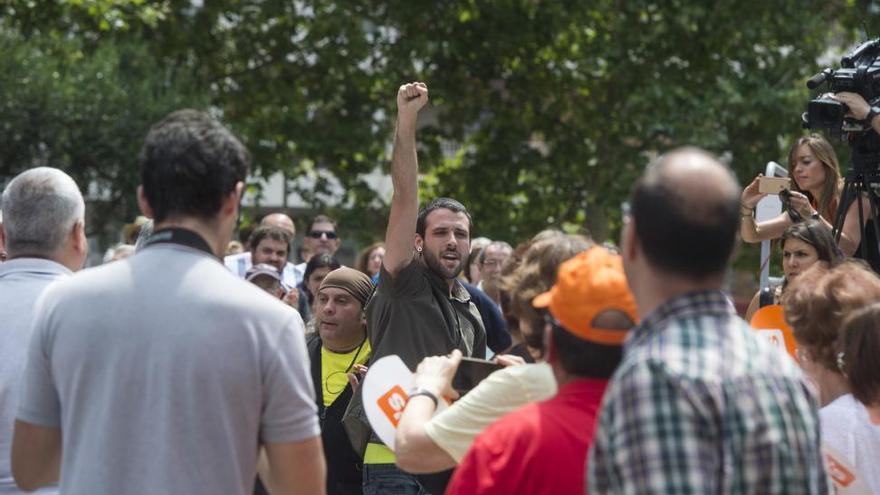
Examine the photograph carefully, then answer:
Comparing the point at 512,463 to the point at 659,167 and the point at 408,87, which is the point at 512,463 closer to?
the point at 659,167

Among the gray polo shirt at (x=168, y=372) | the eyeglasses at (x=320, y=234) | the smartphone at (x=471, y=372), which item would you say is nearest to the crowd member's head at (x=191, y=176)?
the gray polo shirt at (x=168, y=372)

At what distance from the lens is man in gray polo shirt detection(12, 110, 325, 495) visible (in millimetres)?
3062

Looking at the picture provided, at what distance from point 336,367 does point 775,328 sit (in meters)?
2.39

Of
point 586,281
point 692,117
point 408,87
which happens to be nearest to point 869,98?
point 408,87

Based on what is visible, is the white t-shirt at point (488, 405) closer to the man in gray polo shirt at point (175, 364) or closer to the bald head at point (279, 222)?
the man in gray polo shirt at point (175, 364)

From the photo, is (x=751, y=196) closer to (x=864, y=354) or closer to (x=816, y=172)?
(x=816, y=172)

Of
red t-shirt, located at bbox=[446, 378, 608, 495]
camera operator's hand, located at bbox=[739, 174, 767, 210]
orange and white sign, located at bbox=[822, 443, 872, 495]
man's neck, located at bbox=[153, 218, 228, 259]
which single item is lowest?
orange and white sign, located at bbox=[822, 443, 872, 495]

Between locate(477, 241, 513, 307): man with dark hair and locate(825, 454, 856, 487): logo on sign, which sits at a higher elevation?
locate(477, 241, 513, 307): man with dark hair

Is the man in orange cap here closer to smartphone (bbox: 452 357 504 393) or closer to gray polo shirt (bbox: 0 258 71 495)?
smartphone (bbox: 452 357 504 393)

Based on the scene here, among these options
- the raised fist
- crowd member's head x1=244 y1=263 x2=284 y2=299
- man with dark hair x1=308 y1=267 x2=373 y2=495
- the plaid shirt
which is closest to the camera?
the plaid shirt

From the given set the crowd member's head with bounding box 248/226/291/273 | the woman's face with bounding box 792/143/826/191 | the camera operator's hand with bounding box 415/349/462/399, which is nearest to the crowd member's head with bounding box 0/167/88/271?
the camera operator's hand with bounding box 415/349/462/399

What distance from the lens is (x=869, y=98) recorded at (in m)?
5.71

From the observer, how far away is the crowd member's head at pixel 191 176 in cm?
317

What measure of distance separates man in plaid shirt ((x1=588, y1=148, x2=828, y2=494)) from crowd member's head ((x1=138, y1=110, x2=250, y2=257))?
1087 mm
